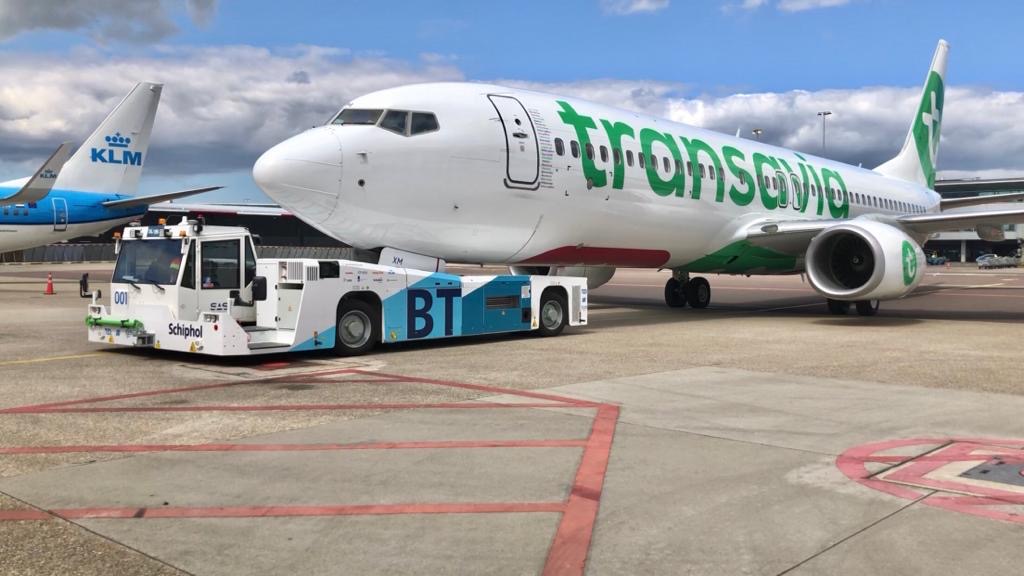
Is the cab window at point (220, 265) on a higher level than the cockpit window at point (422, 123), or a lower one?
lower

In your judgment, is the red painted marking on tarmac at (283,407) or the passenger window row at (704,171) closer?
the red painted marking on tarmac at (283,407)

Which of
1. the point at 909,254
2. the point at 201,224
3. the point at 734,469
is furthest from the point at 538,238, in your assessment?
the point at 734,469

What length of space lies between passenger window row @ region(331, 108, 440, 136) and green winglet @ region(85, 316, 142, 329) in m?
3.83

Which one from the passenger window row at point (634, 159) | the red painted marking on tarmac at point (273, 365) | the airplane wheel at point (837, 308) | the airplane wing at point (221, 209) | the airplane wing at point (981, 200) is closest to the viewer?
the red painted marking on tarmac at point (273, 365)

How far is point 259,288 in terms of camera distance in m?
11.1

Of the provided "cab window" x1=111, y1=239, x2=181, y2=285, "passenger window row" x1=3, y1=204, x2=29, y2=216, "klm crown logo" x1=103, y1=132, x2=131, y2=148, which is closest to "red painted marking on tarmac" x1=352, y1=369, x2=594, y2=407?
"cab window" x1=111, y1=239, x2=181, y2=285

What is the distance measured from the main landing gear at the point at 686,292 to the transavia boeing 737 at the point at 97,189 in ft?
54.5

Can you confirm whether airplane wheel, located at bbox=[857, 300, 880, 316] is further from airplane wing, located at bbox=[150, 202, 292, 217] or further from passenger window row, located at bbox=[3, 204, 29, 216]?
airplane wing, located at bbox=[150, 202, 292, 217]

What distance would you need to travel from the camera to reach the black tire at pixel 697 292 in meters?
21.7

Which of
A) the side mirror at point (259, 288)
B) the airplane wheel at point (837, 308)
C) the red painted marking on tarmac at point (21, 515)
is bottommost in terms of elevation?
the red painted marking on tarmac at point (21, 515)

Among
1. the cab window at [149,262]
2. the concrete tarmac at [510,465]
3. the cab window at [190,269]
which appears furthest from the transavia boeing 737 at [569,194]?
the concrete tarmac at [510,465]

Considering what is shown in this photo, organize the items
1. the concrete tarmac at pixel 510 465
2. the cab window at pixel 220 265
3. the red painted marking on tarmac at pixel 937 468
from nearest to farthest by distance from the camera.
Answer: the concrete tarmac at pixel 510 465
the red painted marking on tarmac at pixel 937 468
the cab window at pixel 220 265

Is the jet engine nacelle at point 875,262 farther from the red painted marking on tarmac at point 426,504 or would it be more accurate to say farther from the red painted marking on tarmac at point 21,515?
the red painted marking on tarmac at point 21,515

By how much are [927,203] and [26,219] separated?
99.4 feet
